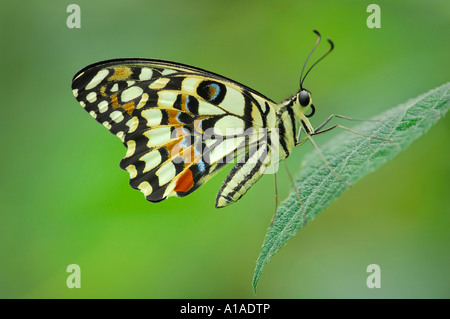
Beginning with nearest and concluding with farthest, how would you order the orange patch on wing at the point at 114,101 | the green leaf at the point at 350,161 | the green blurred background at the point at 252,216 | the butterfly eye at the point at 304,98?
the green leaf at the point at 350,161 < the butterfly eye at the point at 304,98 < the orange patch on wing at the point at 114,101 < the green blurred background at the point at 252,216

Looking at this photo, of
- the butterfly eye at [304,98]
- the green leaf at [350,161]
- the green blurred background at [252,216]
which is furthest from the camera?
the green blurred background at [252,216]

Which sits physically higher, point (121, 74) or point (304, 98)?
point (121, 74)

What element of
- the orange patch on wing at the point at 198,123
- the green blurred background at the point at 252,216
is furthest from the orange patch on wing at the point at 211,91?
the green blurred background at the point at 252,216

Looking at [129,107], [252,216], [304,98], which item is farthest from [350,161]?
[252,216]

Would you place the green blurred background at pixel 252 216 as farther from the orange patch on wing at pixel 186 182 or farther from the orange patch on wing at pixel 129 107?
the orange patch on wing at pixel 129 107

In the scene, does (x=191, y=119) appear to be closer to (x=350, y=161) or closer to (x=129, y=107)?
(x=129, y=107)
